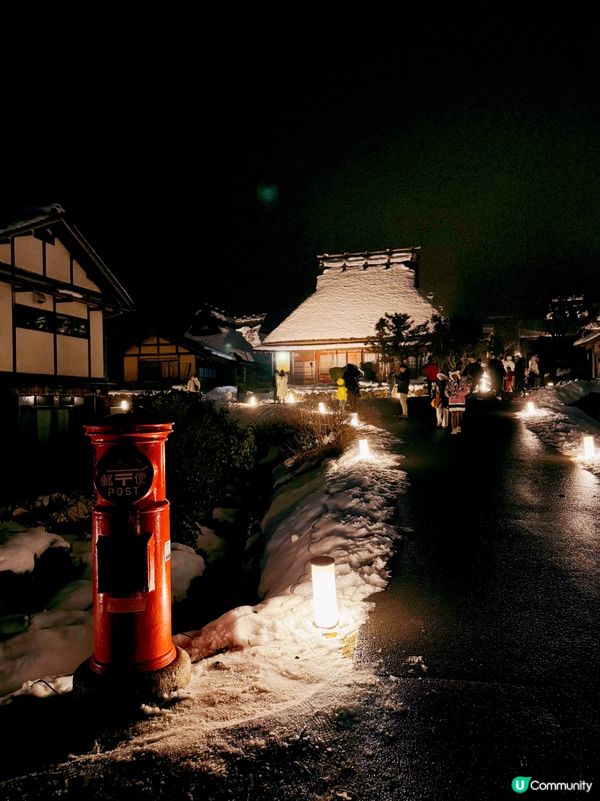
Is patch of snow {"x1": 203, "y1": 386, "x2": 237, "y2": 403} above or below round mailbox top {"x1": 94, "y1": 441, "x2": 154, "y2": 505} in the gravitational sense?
above

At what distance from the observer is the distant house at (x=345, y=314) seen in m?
29.6

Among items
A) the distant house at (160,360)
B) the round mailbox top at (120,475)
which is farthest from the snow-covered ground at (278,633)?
the distant house at (160,360)

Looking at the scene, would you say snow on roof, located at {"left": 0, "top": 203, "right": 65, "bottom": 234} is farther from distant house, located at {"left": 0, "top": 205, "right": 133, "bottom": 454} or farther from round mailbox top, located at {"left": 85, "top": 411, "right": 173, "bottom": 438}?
round mailbox top, located at {"left": 85, "top": 411, "right": 173, "bottom": 438}

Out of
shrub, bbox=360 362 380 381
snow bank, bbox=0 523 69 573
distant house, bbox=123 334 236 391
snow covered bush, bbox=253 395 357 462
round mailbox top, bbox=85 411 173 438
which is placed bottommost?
snow bank, bbox=0 523 69 573

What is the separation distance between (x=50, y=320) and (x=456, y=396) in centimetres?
1224

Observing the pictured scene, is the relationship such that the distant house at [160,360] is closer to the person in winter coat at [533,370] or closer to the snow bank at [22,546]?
the person in winter coat at [533,370]

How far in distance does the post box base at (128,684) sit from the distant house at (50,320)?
11693 millimetres

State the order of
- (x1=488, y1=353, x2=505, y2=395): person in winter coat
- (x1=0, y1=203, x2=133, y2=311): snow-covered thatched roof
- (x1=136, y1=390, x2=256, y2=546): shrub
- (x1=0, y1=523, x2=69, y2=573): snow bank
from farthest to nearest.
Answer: (x1=488, y1=353, x2=505, y2=395): person in winter coat, (x1=0, y1=203, x2=133, y2=311): snow-covered thatched roof, (x1=136, y1=390, x2=256, y2=546): shrub, (x1=0, y1=523, x2=69, y2=573): snow bank

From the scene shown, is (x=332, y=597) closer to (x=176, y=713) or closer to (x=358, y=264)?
(x=176, y=713)

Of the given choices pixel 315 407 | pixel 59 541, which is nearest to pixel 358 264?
pixel 315 407

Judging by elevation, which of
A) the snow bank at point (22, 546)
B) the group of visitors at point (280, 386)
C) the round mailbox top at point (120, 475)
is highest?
the group of visitors at point (280, 386)

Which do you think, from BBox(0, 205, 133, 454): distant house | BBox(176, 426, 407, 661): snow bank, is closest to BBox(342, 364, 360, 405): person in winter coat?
BBox(176, 426, 407, 661): snow bank

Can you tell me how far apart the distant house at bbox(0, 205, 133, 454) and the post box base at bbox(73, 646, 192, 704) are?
38.4ft

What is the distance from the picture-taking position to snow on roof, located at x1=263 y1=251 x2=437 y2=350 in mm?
29938
